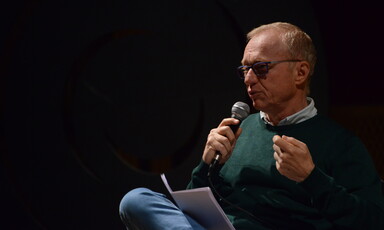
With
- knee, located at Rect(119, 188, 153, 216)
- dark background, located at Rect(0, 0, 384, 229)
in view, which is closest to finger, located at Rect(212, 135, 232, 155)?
knee, located at Rect(119, 188, 153, 216)

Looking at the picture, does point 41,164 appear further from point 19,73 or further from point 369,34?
point 369,34

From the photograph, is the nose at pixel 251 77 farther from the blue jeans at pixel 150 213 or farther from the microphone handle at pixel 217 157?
the blue jeans at pixel 150 213

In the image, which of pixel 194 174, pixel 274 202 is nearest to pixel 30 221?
pixel 194 174

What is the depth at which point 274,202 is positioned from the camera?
5.00 ft

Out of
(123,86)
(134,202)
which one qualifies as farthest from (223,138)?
(123,86)

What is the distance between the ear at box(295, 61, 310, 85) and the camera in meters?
1.60

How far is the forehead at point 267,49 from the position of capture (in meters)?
1.58

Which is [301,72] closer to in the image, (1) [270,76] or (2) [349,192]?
(1) [270,76]

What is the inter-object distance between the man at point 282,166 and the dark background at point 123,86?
2.85 ft

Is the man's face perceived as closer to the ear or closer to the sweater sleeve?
the ear

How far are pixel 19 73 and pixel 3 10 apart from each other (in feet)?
0.95

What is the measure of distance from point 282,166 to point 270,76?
0.34 m

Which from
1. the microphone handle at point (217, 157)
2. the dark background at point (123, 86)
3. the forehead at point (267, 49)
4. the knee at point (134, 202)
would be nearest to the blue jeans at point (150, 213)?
the knee at point (134, 202)

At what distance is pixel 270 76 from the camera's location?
158 cm
